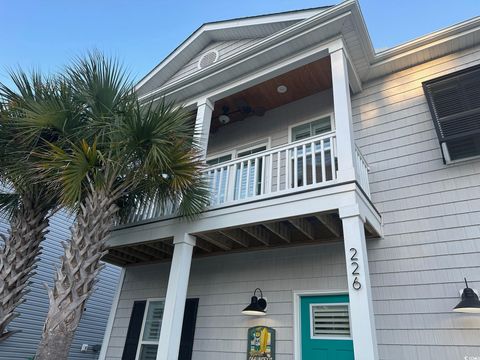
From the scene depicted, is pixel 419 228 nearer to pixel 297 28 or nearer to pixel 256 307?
pixel 256 307

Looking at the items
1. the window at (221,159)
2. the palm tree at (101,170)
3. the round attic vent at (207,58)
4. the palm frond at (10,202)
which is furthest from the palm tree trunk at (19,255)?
the round attic vent at (207,58)

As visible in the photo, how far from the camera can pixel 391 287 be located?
14.0 ft

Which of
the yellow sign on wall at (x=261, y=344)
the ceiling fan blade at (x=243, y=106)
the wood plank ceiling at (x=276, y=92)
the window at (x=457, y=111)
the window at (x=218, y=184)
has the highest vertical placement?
the wood plank ceiling at (x=276, y=92)

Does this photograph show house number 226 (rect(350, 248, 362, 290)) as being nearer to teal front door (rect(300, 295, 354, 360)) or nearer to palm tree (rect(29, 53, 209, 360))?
teal front door (rect(300, 295, 354, 360))

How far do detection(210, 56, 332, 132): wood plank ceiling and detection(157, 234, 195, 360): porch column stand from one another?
126 inches

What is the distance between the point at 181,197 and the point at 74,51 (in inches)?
98.1

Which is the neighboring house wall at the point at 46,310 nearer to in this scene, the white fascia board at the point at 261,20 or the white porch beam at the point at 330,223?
the white porch beam at the point at 330,223

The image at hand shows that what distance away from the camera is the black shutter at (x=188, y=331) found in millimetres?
5473

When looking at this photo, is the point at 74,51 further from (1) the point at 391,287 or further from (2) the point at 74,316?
(1) the point at 391,287

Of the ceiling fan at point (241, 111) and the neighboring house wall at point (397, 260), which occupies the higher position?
the ceiling fan at point (241, 111)

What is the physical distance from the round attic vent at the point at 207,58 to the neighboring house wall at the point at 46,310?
548 cm

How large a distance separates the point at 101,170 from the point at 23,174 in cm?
116

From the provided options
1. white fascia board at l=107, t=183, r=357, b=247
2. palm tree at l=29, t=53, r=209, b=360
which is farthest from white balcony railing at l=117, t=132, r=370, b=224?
palm tree at l=29, t=53, r=209, b=360

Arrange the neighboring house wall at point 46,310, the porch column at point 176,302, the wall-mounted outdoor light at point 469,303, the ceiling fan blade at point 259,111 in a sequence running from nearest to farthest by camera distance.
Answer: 1. the wall-mounted outdoor light at point 469,303
2. the porch column at point 176,302
3. the ceiling fan blade at point 259,111
4. the neighboring house wall at point 46,310
